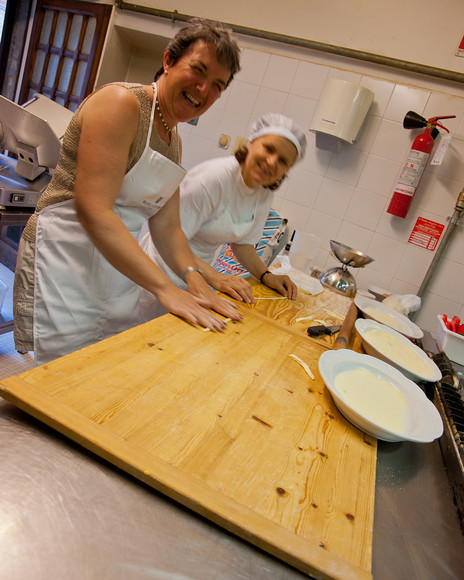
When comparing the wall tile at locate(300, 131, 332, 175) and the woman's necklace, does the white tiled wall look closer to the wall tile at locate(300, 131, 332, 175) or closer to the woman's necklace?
the wall tile at locate(300, 131, 332, 175)

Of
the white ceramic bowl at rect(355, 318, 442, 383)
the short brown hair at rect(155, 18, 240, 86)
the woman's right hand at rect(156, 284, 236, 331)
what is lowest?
the woman's right hand at rect(156, 284, 236, 331)

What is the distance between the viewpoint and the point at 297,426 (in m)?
0.79

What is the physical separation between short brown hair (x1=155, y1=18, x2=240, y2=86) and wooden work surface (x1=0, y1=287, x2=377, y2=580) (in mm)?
791

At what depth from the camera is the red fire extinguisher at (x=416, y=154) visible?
8.43 ft

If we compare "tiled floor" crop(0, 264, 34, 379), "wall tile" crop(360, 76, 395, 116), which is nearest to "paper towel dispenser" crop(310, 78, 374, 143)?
"wall tile" crop(360, 76, 395, 116)

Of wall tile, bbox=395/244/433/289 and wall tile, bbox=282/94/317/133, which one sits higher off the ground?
wall tile, bbox=282/94/317/133

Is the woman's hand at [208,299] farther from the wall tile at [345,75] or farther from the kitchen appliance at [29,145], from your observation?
the wall tile at [345,75]

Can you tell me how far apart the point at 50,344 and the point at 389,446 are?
1.04 metres

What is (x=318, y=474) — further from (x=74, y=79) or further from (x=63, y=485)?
(x=74, y=79)

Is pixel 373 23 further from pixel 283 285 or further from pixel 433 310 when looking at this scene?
pixel 283 285

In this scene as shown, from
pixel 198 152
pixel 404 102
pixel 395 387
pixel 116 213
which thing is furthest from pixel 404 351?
pixel 198 152

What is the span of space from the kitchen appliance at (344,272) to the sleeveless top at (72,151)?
1.35m

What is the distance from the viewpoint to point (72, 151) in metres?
1.14

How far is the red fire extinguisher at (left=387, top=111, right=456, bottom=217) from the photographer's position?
101 inches
